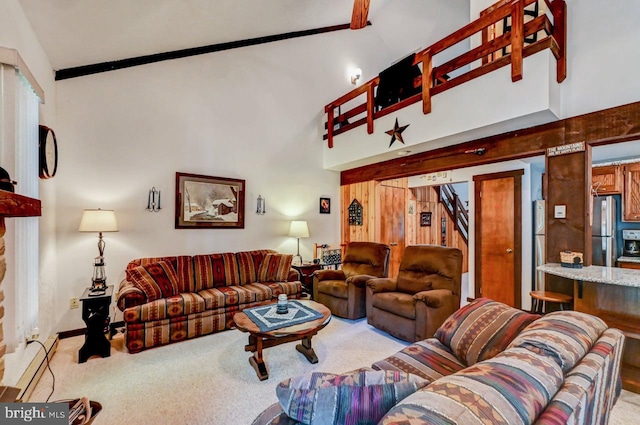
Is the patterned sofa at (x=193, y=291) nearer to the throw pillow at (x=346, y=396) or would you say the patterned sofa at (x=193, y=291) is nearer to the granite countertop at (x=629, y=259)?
the throw pillow at (x=346, y=396)

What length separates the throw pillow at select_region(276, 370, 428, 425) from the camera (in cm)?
84

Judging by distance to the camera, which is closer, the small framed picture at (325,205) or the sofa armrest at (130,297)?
the sofa armrest at (130,297)

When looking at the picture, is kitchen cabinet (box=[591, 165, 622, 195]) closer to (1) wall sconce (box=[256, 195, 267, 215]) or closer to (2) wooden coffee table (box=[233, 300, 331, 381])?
(2) wooden coffee table (box=[233, 300, 331, 381])

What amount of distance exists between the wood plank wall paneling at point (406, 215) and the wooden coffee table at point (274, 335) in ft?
9.13

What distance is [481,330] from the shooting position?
1750 mm

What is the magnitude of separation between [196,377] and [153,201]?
2392mm

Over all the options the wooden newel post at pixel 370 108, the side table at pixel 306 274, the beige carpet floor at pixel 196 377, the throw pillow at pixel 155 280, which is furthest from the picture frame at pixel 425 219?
the throw pillow at pixel 155 280

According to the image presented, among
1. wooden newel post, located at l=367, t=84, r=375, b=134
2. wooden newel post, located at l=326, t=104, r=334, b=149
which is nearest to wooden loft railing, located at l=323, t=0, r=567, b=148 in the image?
wooden newel post, located at l=367, t=84, r=375, b=134

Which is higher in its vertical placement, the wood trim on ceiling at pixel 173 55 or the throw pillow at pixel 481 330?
the wood trim on ceiling at pixel 173 55

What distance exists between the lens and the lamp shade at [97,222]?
10.0 feet

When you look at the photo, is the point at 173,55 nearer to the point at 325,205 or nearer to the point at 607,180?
the point at 325,205

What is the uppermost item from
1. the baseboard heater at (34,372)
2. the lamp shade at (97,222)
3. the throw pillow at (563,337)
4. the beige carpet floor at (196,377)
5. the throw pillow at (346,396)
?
the lamp shade at (97,222)

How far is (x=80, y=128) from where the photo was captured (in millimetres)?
3369

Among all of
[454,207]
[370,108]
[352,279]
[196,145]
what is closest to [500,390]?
[352,279]
